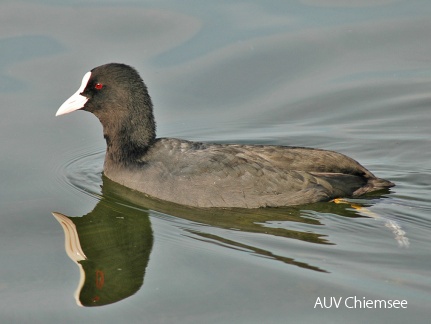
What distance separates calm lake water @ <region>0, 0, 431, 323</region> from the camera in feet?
20.1

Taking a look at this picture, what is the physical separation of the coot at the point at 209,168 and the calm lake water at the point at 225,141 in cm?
16

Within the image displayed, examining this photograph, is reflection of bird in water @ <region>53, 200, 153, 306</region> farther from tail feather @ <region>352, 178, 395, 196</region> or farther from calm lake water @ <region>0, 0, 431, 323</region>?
tail feather @ <region>352, 178, 395, 196</region>

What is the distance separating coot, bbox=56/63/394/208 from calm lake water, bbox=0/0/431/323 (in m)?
0.16

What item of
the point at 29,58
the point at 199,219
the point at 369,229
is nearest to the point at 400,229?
the point at 369,229

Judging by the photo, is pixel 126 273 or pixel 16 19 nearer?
pixel 126 273

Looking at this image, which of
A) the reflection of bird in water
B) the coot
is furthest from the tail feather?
the reflection of bird in water

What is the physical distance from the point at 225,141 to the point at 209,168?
160 centimetres

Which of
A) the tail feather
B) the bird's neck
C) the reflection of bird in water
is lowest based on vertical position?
the reflection of bird in water

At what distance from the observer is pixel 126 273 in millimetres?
6555

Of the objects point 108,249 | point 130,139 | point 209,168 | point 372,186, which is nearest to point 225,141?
point 130,139

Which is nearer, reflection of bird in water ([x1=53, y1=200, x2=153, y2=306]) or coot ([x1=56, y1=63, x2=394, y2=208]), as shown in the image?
reflection of bird in water ([x1=53, y1=200, x2=153, y2=306])

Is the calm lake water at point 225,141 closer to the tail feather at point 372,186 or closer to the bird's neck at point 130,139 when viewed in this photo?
the tail feather at point 372,186

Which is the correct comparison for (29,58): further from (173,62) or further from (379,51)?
(379,51)

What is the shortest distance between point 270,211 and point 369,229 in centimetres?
89
